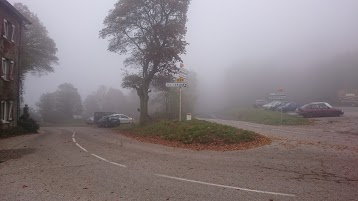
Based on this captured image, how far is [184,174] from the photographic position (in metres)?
9.77

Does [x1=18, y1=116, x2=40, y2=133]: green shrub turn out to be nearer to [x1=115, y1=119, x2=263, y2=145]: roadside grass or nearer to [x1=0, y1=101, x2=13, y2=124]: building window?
[x1=0, y1=101, x2=13, y2=124]: building window

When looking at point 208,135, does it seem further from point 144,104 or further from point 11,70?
point 11,70

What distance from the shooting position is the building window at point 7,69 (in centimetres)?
2459

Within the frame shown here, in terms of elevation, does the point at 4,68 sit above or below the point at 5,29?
below

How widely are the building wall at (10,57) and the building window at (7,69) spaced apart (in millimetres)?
221

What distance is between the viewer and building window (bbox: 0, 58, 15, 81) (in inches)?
968

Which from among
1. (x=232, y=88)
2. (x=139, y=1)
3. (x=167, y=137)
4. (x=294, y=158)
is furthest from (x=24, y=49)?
(x=232, y=88)

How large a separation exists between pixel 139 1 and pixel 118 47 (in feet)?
16.3

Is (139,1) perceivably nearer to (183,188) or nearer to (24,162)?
(24,162)

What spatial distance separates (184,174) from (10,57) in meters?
21.4

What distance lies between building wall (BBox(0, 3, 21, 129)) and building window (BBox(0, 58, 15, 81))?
0.22 m

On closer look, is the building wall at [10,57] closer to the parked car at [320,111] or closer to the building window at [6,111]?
the building window at [6,111]

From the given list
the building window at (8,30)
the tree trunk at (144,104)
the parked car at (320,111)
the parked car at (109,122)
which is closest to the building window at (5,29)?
the building window at (8,30)

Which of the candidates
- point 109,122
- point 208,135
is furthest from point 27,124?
point 208,135
